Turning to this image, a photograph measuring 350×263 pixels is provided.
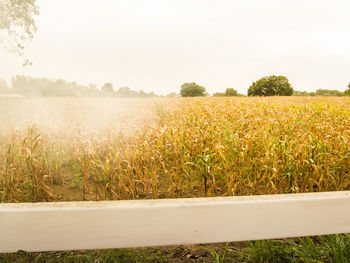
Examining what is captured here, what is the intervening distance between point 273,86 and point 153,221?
33.8 m

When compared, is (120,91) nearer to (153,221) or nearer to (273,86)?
(153,221)

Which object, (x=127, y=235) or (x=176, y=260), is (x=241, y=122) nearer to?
(x=176, y=260)

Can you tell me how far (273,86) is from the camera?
31.9 meters

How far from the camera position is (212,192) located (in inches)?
90.1

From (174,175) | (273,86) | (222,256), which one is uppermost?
(273,86)

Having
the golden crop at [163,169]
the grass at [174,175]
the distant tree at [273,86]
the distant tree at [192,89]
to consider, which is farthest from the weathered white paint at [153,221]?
the distant tree at [273,86]

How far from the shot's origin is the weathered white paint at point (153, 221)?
1.02m

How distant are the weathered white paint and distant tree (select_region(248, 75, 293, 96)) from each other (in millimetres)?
32686

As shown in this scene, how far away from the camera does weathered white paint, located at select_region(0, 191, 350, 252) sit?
3.36 ft

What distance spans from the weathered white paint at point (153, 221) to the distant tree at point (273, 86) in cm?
3269

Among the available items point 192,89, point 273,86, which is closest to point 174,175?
point 192,89

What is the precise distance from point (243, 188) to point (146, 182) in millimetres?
900

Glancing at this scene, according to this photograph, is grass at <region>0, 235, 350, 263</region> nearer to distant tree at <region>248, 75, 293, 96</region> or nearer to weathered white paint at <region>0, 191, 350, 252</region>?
weathered white paint at <region>0, 191, 350, 252</region>

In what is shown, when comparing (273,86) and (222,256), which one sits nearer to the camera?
(222,256)
